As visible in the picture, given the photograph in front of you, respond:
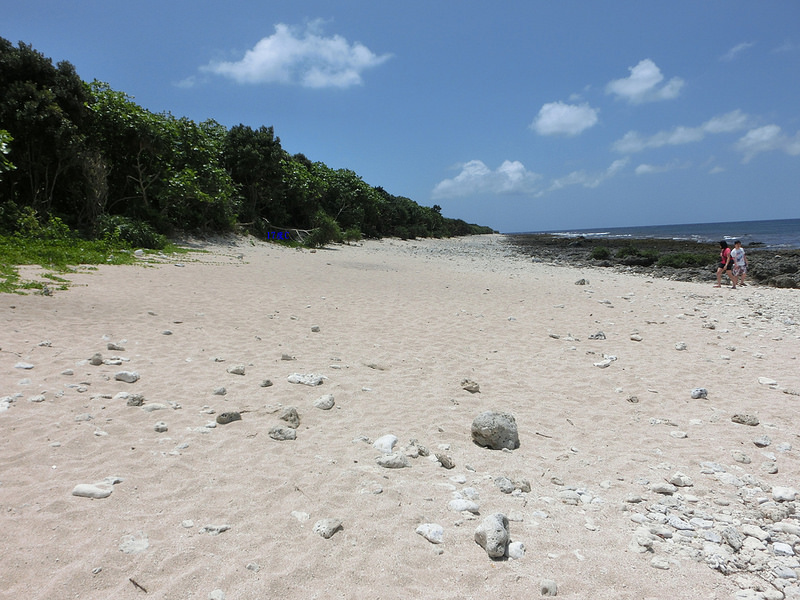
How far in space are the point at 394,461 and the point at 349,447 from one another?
47 centimetres

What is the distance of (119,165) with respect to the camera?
65.5 feet

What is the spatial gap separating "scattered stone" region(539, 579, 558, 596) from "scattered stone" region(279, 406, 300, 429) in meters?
2.46

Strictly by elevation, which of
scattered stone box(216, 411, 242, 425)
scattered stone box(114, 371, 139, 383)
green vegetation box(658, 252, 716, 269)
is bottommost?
scattered stone box(216, 411, 242, 425)

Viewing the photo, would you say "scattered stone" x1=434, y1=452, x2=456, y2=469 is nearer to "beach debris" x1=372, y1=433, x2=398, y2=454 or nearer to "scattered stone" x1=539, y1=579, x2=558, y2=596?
"beach debris" x1=372, y1=433, x2=398, y2=454

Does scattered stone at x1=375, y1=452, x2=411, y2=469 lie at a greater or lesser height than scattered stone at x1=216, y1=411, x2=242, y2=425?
lesser

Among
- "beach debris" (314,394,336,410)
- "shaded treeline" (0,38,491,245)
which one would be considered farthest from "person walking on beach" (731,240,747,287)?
"shaded treeline" (0,38,491,245)

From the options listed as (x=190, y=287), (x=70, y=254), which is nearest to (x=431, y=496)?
(x=190, y=287)

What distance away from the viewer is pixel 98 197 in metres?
17.6

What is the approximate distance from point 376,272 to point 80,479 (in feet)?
47.1

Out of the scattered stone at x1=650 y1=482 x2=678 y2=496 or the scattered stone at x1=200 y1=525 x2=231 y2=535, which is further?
the scattered stone at x1=650 y1=482 x2=678 y2=496

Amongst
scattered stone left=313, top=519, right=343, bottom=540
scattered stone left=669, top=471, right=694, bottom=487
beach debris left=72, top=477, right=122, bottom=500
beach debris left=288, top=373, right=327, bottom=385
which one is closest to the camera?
scattered stone left=313, top=519, right=343, bottom=540

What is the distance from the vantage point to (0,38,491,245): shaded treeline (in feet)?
50.1

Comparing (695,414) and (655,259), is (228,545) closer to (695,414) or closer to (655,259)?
(695,414)

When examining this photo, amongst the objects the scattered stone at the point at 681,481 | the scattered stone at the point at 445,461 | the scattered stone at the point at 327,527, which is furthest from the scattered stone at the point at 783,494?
the scattered stone at the point at 327,527
